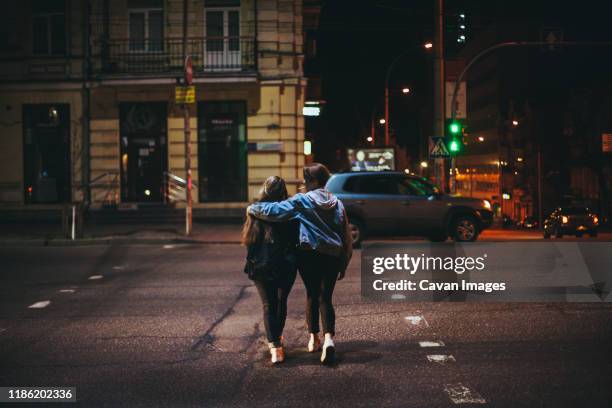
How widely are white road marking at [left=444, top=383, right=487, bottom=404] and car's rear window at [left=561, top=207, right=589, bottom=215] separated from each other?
34.7 m

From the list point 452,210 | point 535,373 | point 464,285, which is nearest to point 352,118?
point 452,210

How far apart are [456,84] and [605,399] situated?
62.1ft

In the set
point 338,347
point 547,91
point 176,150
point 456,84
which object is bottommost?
point 338,347

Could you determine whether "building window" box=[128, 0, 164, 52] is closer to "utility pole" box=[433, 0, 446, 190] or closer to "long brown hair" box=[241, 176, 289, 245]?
"utility pole" box=[433, 0, 446, 190]

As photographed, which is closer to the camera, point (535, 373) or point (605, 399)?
point (605, 399)

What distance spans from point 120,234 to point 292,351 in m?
14.8

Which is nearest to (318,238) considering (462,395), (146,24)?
(462,395)

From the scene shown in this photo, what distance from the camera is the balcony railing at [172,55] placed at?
88.4 ft

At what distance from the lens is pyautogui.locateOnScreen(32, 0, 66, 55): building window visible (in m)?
27.7

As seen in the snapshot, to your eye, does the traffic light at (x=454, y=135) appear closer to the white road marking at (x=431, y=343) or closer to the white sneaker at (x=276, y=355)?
the white road marking at (x=431, y=343)

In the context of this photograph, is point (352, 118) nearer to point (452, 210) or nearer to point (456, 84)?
point (456, 84)

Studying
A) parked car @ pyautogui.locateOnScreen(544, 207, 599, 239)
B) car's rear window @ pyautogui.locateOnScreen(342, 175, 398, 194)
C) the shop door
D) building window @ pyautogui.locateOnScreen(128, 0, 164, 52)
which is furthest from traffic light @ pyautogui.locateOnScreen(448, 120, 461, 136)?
parked car @ pyautogui.locateOnScreen(544, 207, 599, 239)

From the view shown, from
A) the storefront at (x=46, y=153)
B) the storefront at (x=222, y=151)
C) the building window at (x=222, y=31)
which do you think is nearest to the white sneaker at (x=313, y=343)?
the storefront at (x=222, y=151)

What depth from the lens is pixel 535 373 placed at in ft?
21.4
